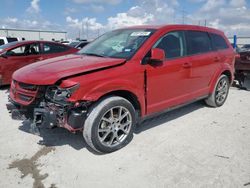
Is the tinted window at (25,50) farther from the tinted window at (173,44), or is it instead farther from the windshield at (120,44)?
the tinted window at (173,44)

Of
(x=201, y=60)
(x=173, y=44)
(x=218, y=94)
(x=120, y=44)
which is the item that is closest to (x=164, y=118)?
(x=201, y=60)

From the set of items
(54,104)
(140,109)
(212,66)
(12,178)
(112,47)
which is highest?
(112,47)

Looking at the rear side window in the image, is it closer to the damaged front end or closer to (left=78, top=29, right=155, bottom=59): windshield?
(left=78, top=29, right=155, bottom=59): windshield

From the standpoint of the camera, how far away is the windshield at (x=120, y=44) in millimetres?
3686

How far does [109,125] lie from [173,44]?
1.85m

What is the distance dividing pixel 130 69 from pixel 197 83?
1.88m

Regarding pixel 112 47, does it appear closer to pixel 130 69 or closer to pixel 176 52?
pixel 130 69

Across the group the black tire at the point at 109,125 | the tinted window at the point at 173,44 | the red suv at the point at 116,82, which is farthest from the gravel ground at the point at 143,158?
the tinted window at the point at 173,44

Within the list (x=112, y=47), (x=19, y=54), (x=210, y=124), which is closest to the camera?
(x=112, y=47)

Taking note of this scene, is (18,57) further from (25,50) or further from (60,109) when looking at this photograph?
(60,109)

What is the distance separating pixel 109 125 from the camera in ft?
11.2

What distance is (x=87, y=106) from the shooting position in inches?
123

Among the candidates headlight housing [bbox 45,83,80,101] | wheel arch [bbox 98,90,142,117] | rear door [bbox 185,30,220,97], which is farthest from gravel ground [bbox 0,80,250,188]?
headlight housing [bbox 45,83,80,101]

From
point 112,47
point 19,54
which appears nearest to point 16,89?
point 112,47
